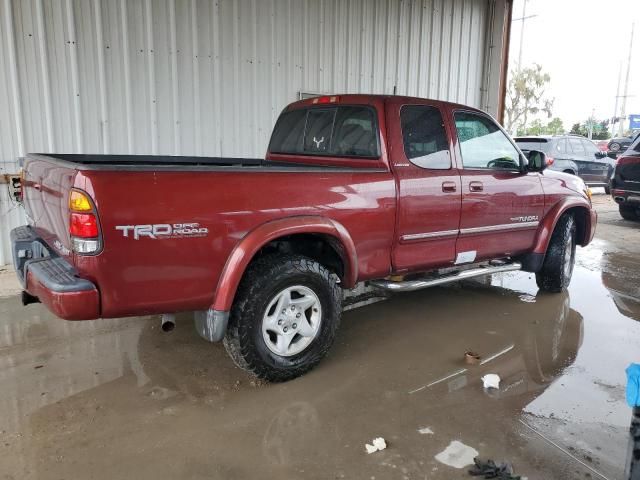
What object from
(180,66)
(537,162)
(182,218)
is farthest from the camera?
(180,66)

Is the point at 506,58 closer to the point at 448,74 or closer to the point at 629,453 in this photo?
the point at 448,74

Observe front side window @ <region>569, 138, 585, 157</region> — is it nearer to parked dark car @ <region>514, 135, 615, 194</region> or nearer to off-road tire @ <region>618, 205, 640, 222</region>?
parked dark car @ <region>514, 135, 615, 194</region>

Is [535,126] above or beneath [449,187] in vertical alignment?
above

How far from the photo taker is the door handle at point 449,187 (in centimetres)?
405

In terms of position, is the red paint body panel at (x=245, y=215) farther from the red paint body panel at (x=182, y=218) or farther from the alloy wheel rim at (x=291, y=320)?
the alloy wheel rim at (x=291, y=320)

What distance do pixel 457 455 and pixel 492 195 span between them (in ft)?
8.21

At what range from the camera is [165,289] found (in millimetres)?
2805

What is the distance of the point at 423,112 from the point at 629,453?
2787mm

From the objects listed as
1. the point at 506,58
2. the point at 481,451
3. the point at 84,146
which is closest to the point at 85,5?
the point at 84,146

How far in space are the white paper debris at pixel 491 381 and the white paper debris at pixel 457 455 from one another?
2.47 ft

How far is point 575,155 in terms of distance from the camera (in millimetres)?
13695

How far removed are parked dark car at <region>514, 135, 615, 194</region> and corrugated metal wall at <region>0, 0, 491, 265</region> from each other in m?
5.70

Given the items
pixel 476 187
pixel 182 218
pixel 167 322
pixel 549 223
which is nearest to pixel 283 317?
pixel 167 322

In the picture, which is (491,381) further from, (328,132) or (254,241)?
(328,132)
